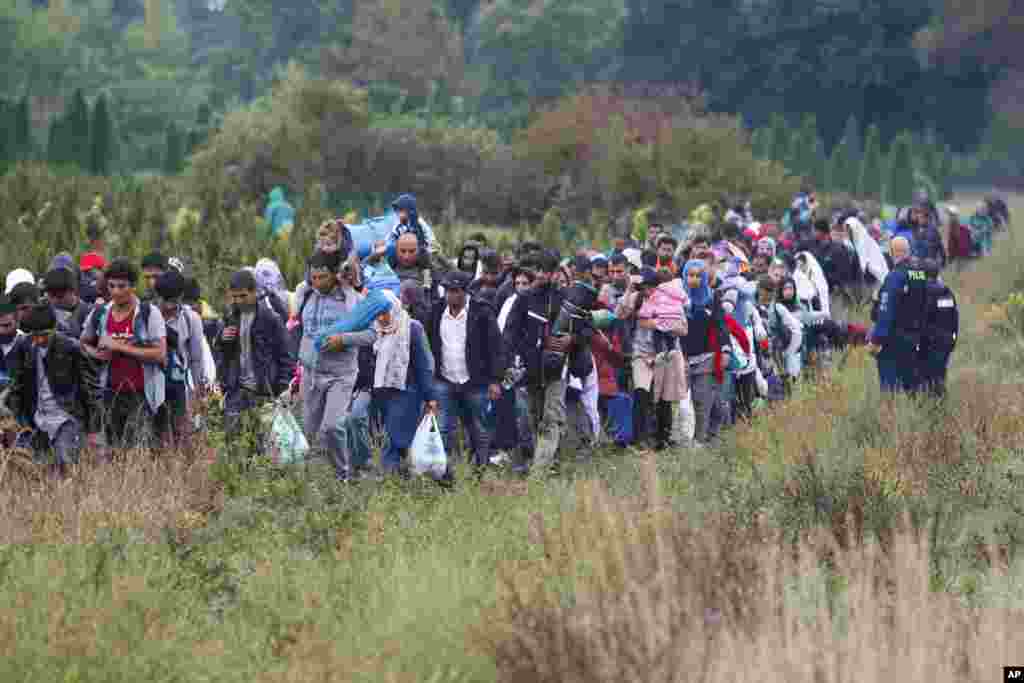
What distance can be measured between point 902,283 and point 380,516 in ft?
23.6

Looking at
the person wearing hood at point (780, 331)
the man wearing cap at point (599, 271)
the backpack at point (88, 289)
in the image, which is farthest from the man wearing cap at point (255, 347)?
the person wearing hood at point (780, 331)

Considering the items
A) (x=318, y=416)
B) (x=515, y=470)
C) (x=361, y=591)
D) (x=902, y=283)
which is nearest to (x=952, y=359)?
(x=902, y=283)

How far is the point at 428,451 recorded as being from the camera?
41.0ft

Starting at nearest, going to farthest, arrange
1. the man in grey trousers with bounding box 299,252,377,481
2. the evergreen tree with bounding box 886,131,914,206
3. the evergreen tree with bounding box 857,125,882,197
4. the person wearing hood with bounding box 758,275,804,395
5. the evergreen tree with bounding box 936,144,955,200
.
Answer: the man in grey trousers with bounding box 299,252,377,481 → the person wearing hood with bounding box 758,275,804,395 → the evergreen tree with bounding box 857,125,882,197 → the evergreen tree with bounding box 886,131,914,206 → the evergreen tree with bounding box 936,144,955,200

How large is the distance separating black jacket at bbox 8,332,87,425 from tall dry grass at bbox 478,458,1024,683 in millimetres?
4325

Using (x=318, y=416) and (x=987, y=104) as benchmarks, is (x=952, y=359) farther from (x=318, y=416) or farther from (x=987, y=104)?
(x=987, y=104)

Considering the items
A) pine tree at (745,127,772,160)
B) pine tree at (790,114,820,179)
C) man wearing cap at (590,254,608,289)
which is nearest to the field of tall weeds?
man wearing cap at (590,254,608,289)

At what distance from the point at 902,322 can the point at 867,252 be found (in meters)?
7.76

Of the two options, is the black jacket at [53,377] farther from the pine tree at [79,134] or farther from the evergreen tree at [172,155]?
the evergreen tree at [172,155]

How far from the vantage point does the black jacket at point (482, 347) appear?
13.7m

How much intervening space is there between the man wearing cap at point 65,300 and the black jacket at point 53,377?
0.65 m

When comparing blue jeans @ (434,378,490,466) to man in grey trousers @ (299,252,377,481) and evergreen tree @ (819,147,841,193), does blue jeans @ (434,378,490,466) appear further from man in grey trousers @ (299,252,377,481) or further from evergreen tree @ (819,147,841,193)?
evergreen tree @ (819,147,841,193)

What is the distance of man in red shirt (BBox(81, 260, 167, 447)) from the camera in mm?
11984

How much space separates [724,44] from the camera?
76062 millimetres
